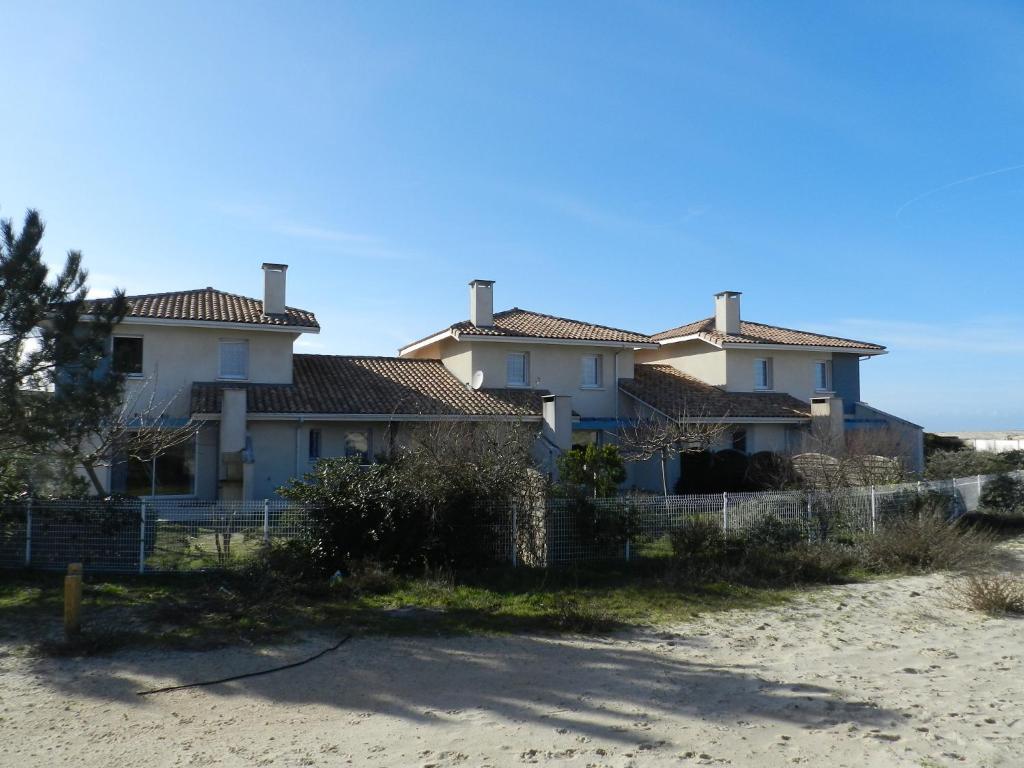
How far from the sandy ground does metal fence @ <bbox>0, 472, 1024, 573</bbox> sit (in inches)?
145

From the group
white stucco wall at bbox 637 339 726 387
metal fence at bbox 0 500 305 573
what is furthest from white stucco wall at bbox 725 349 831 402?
metal fence at bbox 0 500 305 573

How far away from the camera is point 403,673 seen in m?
7.98

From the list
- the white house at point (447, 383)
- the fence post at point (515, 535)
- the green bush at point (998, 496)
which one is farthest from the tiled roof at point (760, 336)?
the fence post at point (515, 535)

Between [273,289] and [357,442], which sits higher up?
[273,289]

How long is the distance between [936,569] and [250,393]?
53.6 feet

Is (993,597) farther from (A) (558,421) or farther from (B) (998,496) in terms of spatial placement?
(A) (558,421)

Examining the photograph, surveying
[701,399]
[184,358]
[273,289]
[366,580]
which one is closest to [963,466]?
[701,399]

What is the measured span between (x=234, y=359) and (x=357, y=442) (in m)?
4.06

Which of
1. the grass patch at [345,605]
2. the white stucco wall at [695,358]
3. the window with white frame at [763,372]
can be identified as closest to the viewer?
the grass patch at [345,605]

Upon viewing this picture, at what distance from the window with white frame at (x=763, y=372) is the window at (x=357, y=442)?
47.5 feet

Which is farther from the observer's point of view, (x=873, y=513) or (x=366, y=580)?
(x=873, y=513)

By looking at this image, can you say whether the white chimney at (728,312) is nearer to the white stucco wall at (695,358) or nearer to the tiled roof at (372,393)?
the white stucco wall at (695,358)

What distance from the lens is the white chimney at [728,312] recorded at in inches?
A: 1172

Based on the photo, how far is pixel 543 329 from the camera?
2683 centimetres
